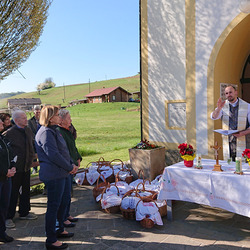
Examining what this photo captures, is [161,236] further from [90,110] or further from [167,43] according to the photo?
[90,110]

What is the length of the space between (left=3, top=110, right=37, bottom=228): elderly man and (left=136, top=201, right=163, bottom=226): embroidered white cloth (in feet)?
5.94

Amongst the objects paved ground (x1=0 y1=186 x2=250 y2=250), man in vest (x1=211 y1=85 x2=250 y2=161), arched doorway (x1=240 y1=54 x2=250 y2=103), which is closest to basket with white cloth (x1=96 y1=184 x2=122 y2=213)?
paved ground (x1=0 y1=186 x2=250 y2=250)

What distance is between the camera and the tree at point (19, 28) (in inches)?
315

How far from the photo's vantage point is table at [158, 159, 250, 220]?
12.0ft

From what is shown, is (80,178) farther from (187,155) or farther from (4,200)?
(187,155)

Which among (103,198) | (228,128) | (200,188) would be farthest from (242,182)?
(103,198)

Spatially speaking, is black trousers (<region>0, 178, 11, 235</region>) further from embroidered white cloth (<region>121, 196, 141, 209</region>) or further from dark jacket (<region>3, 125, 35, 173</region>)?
embroidered white cloth (<region>121, 196, 141, 209</region>)

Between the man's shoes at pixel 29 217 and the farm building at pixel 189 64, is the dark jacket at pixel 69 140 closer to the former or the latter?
the man's shoes at pixel 29 217

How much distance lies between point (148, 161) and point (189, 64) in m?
2.52

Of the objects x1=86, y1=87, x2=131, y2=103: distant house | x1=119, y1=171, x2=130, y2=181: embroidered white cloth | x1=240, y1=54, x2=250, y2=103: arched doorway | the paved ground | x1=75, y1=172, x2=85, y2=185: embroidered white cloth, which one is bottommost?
the paved ground

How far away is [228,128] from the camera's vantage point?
200 inches

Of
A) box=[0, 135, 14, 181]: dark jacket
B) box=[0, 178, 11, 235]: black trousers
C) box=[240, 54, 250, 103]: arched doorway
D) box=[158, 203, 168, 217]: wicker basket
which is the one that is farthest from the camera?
box=[240, 54, 250, 103]: arched doorway

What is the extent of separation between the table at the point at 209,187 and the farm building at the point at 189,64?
7.38ft

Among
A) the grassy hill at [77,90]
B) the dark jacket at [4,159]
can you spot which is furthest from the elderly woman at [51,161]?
the grassy hill at [77,90]
